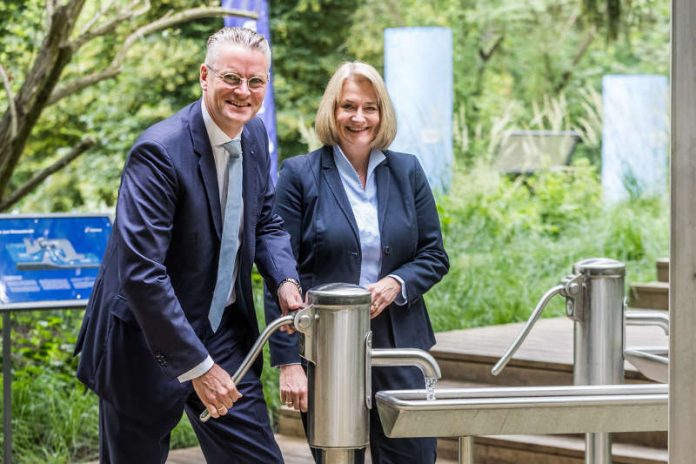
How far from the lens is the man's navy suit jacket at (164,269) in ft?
10.1

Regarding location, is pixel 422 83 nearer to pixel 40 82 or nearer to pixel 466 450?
pixel 40 82

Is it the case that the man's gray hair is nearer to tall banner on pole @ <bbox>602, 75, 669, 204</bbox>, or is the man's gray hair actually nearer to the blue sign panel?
the blue sign panel

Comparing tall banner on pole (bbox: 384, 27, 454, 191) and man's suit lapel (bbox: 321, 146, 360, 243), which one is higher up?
tall banner on pole (bbox: 384, 27, 454, 191)

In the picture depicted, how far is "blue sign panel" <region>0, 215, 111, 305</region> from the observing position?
218 inches

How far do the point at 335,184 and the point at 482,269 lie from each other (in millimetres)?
5354

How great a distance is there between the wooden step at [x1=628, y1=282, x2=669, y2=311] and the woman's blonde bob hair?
4992mm

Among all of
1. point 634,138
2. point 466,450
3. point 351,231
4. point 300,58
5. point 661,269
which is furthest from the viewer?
point 300,58

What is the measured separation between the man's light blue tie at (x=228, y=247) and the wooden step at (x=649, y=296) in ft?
18.6

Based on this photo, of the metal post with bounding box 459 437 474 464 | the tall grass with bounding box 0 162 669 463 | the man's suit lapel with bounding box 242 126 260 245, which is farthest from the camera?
the tall grass with bounding box 0 162 669 463

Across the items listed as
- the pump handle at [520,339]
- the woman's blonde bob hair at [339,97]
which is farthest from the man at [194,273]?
the pump handle at [520,339]

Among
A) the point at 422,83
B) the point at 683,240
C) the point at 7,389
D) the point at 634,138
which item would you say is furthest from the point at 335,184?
the point at 634,138

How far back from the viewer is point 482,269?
916 centimetres

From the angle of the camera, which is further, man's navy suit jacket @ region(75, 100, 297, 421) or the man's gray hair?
the man's gray hair

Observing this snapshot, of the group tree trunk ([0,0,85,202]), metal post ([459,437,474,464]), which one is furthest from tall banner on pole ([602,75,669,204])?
metal post ([459,437,474,464])
